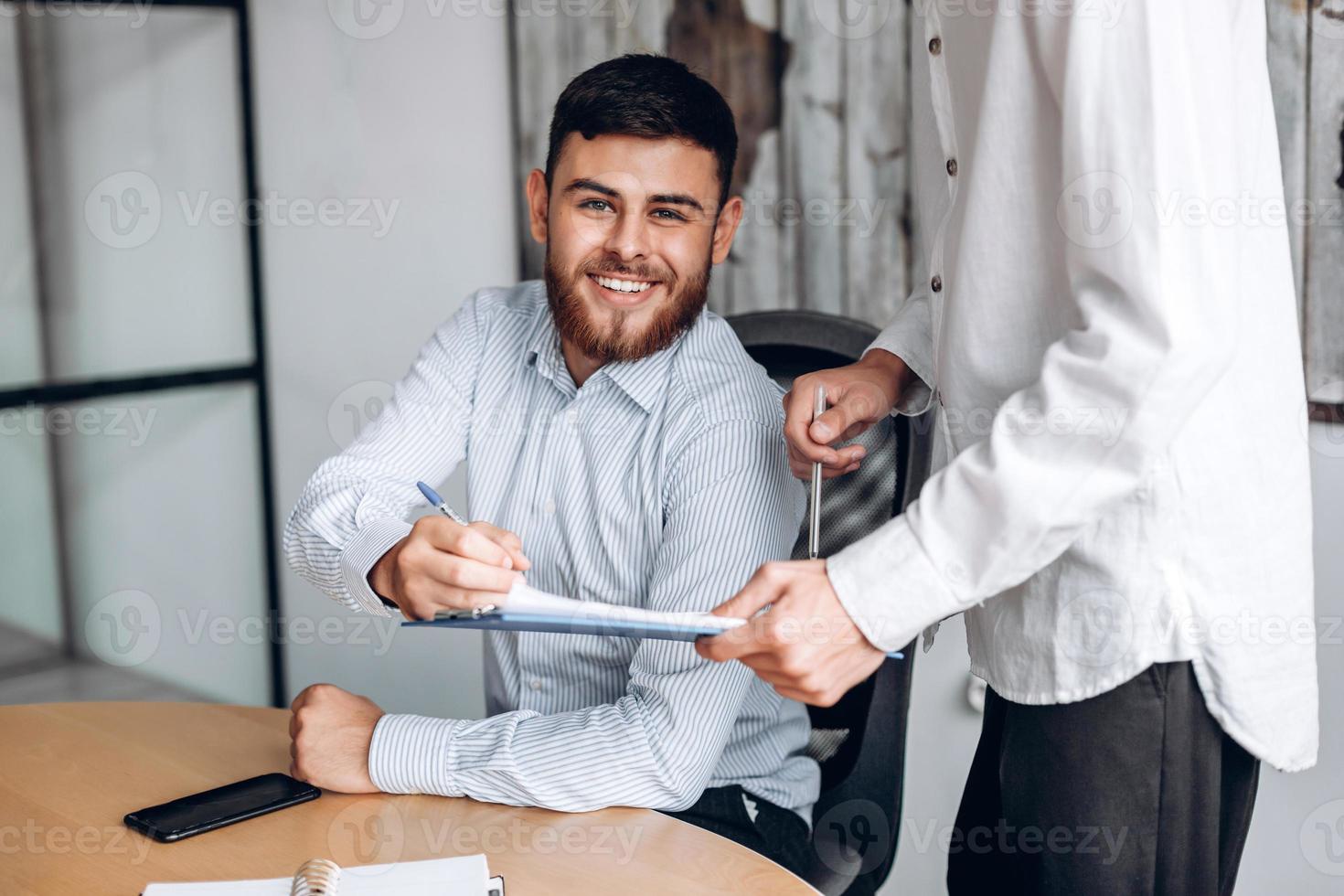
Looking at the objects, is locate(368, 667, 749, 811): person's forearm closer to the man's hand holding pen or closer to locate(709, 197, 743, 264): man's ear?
the man's hand holding pen

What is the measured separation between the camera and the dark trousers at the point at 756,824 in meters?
1.36

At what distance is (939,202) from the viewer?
1220mm

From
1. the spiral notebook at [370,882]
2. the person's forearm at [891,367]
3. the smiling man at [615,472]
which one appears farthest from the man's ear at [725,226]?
the spiral notebook at [370,882]

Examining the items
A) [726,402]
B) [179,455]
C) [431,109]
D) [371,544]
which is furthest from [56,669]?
[726,402]

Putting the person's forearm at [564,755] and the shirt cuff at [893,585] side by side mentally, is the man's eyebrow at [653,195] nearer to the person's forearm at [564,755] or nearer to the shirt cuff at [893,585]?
the person's forearm at [564,755]

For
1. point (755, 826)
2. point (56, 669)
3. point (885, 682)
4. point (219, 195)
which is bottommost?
point (56, 669)

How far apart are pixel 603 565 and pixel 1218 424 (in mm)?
765

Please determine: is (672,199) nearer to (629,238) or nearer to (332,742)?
(629,238)

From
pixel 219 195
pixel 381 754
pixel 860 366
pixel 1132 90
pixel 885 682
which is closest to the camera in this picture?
pixel 1132 90

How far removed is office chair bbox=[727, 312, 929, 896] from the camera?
1449 millimetres

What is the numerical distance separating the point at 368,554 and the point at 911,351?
62cm

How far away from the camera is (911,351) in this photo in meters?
1.32

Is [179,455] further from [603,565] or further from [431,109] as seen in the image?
[603,565]

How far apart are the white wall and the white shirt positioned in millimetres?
1805
